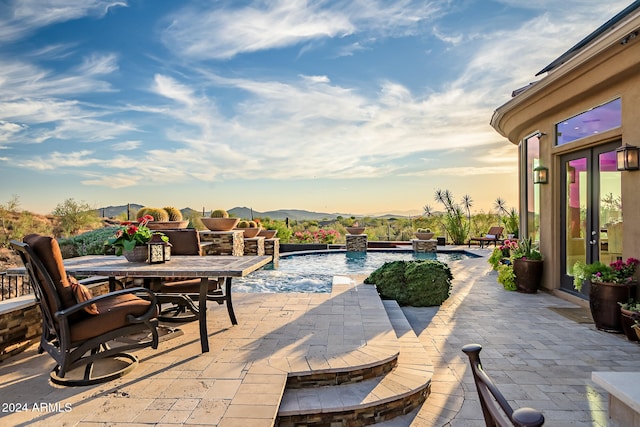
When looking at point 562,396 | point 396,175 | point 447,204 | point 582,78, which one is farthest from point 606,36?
point 396,175

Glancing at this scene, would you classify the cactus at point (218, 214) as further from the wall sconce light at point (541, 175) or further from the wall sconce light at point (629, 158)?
the wall sconce light at point (629, 158)

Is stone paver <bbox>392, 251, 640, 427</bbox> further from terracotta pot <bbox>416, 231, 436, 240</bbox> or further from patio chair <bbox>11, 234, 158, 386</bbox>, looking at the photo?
terracotta pot <bbox>416, 231, 436, 240</bbox>

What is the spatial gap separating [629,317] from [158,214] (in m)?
10.2

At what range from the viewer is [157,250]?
12.8ft

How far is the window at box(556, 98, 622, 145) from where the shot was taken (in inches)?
207

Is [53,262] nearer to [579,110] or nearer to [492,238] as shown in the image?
[579,110]

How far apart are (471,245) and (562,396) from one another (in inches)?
556

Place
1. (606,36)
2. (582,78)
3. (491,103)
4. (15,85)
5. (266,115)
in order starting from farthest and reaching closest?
(266,115) < (491,103) < (15,85) < (582,78) < (606,36)

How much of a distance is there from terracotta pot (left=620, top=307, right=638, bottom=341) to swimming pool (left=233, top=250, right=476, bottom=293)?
438 centimetres

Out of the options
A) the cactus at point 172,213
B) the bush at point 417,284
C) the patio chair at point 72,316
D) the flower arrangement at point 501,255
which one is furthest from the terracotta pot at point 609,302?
the cactus at point 172,213

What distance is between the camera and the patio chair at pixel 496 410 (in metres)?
0.82

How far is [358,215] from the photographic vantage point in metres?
23.0

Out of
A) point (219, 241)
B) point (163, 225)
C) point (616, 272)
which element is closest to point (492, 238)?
point (219, 241)

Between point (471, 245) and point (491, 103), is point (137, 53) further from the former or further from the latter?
point (471, 245)
